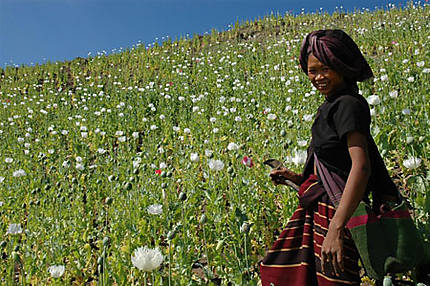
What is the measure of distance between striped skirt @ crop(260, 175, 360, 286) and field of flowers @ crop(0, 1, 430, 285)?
0.54ft

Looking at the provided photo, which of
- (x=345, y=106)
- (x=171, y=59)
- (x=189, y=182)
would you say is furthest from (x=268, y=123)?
(x=171, y=59)

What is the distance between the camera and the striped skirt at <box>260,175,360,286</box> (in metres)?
1.57

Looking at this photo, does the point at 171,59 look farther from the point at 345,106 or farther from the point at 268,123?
the point at 345,106

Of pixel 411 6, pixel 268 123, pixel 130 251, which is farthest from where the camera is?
pixel 411 6

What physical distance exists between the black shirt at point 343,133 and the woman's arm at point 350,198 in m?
0.06

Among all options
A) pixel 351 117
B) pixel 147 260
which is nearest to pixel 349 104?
pixel 351 117

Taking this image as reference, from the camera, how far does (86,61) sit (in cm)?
1673

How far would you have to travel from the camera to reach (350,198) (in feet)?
4.69

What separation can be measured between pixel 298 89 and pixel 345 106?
5.39 metres

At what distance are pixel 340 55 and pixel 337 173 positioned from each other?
520 millimetres

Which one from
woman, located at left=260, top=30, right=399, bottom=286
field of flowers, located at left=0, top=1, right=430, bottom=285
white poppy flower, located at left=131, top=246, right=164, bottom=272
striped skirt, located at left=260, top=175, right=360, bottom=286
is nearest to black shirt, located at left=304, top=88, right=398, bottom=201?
woman, located at left=260, top=30, right=399, bottom=286

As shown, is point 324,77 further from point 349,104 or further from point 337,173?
point 337,173

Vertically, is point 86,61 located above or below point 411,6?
above

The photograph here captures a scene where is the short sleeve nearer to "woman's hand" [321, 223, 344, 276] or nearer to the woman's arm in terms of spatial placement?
the woman's arm
